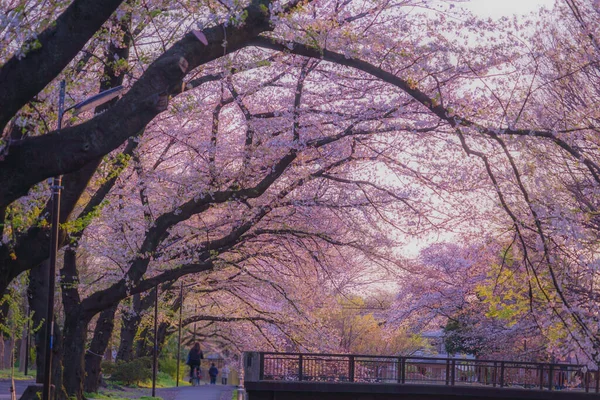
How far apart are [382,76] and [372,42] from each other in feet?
16.6

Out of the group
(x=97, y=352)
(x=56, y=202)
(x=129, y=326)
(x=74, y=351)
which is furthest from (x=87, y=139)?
(x=129, y=326)

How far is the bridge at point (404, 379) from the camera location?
27.2m

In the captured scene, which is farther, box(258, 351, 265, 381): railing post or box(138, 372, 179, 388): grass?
box(138, 372, 179, 388): grass

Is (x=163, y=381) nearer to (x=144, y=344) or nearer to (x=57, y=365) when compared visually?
(x=144, y=344)

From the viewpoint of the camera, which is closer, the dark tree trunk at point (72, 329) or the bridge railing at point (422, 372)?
the dark tree trunk at point (72, 329)

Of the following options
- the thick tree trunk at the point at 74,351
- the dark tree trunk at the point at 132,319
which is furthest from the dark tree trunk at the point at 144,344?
the thick tree trunk at the point at 74,351

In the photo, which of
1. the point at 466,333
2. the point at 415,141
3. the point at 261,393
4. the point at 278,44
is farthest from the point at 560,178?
the point at 466,333

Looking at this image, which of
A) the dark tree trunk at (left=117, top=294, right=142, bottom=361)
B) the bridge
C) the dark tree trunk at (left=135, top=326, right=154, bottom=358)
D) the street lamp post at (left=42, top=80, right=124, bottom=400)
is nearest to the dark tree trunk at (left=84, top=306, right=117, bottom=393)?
the bridge

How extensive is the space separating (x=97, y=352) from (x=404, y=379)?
33.4ft

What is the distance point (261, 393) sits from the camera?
27.2m

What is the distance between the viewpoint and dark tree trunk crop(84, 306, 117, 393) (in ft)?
84.3

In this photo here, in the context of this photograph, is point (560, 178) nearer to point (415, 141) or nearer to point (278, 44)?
point (415, 141)

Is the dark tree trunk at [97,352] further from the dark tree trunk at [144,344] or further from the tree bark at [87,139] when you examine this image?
the tree bark at [87,139]

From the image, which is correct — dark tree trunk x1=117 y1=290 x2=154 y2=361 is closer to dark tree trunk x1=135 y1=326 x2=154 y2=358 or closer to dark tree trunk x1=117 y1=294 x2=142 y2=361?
dark tree trunk x1=117 y1=294 x2=142 y2=361
